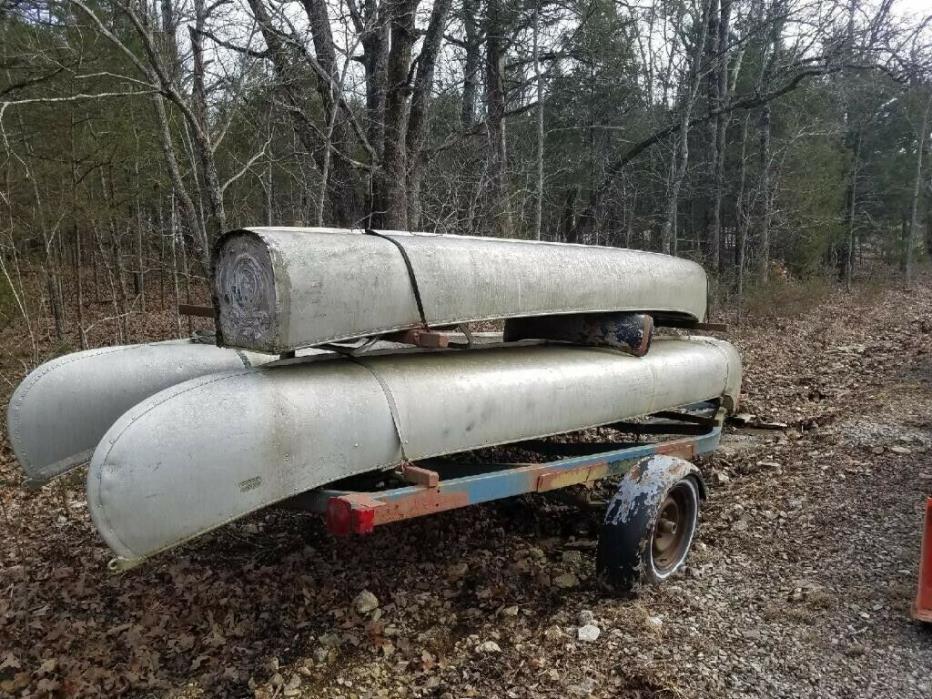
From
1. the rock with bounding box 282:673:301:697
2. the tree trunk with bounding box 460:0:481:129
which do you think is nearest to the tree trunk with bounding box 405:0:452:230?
the tree trunk with bounding box 460:0:481:129

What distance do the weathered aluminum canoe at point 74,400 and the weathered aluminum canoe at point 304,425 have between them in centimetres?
110

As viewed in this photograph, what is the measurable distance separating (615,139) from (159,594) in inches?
699

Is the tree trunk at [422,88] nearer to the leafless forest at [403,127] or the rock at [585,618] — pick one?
the leafless forest at [403,127]

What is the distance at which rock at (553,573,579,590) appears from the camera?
12.7ft

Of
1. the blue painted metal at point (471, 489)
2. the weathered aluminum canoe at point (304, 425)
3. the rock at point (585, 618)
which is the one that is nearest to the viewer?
the weathered aluminum canoe at point (304, 425)

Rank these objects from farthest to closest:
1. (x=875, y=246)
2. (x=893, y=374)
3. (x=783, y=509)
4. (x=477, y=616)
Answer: (x=875, y=246) < (x=893, y=374) < (x=783, y=509) < (x=477, y=616)

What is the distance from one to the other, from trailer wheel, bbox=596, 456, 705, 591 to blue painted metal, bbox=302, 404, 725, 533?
0.24 m

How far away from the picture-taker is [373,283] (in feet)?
10.1

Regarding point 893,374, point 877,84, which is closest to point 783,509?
point 893,374

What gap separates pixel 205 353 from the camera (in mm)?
4047

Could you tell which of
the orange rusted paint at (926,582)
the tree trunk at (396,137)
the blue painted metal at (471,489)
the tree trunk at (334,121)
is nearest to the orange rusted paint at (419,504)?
the blue painted metal at (471,489)

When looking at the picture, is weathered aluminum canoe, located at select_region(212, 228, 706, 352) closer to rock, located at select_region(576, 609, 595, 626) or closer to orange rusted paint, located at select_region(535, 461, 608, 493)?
orange rusted paint, located at select_region(535, 461, 608, 493)

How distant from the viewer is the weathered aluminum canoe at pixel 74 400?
3455mm

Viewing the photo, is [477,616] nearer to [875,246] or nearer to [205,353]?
[205,353]
